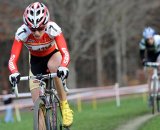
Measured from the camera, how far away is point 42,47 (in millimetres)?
9297

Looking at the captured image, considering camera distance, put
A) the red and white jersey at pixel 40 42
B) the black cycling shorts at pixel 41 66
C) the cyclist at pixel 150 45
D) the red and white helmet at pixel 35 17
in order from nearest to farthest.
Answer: the red and white helmet at pixel 35 17 → the red and white jersey at pixel 40 42 → the black cycling shorts at pixel 41 66 → the cyclist at pixel 150 45

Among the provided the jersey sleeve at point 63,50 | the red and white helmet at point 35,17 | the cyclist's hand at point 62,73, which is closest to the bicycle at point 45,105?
the cyclist's hand at point 62,73

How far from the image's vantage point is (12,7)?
89.5 ft

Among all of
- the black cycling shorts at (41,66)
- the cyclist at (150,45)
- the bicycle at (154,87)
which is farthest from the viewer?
the bicycle at (154,87)

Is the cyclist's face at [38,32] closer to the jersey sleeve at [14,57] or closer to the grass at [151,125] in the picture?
the jersey sleeve at [14,57]

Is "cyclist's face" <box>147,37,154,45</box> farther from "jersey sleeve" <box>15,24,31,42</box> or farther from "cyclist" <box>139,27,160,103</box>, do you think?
"jersey sleeve" <box>15,24,31,42</box>

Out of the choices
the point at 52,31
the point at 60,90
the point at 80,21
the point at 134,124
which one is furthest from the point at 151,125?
the point at 80,21

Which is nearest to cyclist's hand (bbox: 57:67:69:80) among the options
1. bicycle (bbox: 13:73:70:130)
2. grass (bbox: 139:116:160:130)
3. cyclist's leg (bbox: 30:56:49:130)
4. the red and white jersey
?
bicycle (bbox: 13:73:70:130)

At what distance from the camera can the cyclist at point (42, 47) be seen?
8792 millimetres

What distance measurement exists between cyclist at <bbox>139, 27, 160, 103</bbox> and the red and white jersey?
6520 millimetres

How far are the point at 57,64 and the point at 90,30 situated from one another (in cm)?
2033

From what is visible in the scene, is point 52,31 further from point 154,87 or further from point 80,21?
point 80,21

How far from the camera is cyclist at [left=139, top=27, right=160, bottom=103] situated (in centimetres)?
1555

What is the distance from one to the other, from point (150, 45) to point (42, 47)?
272 inches
